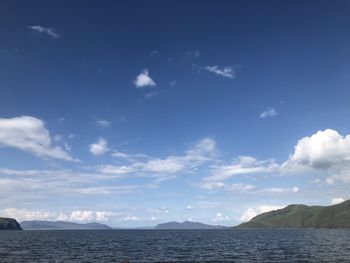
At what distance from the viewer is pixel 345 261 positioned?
78812 mm

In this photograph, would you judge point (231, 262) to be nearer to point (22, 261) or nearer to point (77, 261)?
point (77, 261)

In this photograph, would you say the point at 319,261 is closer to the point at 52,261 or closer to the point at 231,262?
the point at 231,262

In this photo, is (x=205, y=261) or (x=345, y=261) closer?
(x=345, y=261)

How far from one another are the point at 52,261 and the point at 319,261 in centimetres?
5706

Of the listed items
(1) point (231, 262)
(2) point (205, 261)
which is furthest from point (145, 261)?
(1) point (231, 262)

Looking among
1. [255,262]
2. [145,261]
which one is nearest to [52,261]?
[145,261]

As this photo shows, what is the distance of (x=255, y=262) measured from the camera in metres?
81.6

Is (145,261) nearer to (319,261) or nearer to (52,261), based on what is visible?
(52,261)

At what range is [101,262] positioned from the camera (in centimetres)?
8238

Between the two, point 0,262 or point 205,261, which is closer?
point 0,262

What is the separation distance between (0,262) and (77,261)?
50.2 ft

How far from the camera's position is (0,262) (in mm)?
77438

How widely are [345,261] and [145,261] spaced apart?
42.0 m

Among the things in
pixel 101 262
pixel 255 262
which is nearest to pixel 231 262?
pixel 255 262
